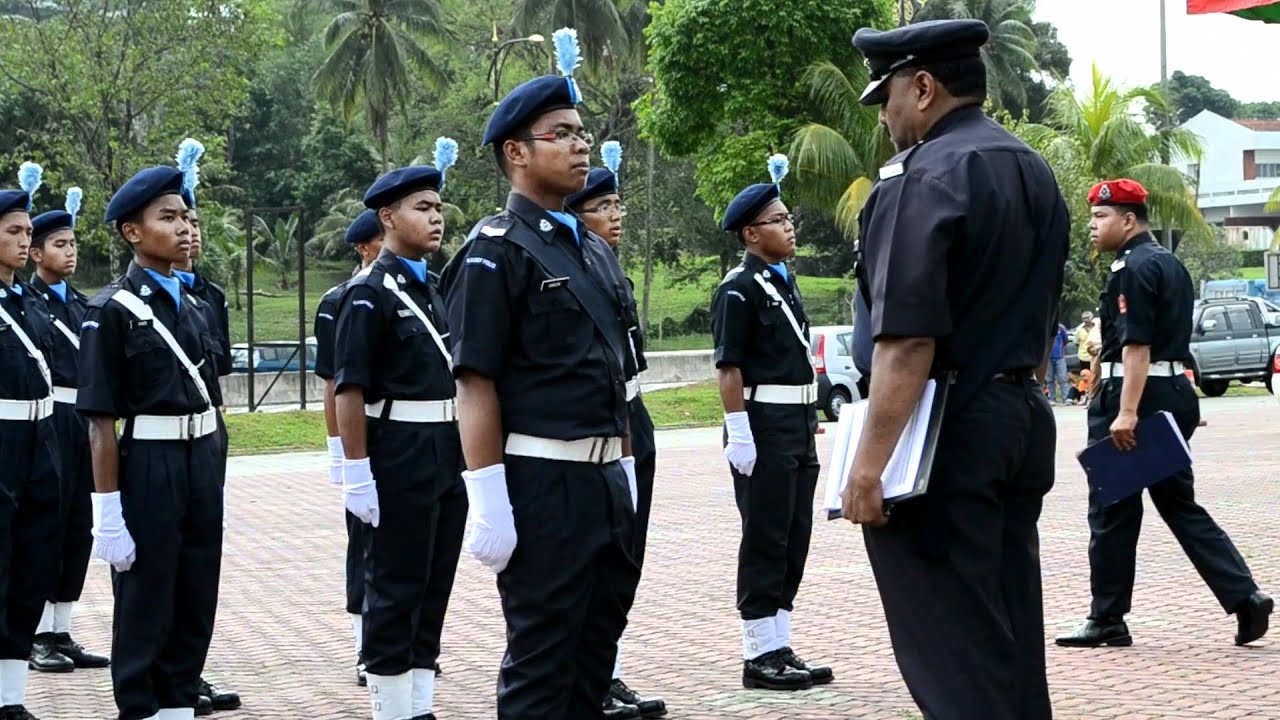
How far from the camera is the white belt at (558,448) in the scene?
486cm

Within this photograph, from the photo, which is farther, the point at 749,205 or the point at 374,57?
the point at 374,57

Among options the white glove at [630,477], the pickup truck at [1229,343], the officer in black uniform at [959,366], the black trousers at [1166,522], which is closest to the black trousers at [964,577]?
the officer in black uniform at [959,366]

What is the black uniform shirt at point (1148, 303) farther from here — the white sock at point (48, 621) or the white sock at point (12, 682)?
the white sock at point (48, 621)

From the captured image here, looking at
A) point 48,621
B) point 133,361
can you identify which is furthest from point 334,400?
point 48,621

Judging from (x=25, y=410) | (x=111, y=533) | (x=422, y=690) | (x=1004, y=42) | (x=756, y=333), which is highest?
(x=1004, y=42)

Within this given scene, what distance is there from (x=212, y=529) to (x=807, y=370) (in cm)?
308

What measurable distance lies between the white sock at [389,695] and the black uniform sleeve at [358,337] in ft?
4.11

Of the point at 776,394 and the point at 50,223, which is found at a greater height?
the point at 50,223

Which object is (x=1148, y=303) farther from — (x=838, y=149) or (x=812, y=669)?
(x=838, y=149)

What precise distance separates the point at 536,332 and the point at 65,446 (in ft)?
17.0

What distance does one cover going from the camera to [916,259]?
435cm

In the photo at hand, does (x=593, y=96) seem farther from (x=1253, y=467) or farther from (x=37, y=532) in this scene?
(x=37, y=532)

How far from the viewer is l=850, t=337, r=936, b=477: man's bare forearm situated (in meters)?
4.35

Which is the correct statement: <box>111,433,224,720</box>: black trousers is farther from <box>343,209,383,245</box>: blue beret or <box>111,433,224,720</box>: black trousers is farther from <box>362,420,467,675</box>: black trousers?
<box>343,209,383,245</box>: blue beret
